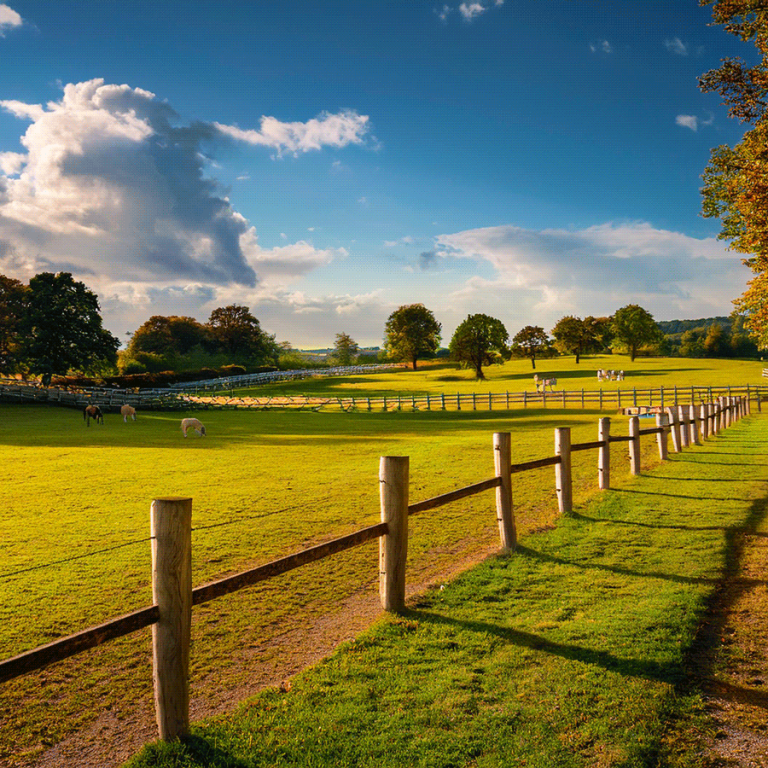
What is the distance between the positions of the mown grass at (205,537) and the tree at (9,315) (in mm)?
49719

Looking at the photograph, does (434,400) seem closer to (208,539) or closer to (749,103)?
(749,103)

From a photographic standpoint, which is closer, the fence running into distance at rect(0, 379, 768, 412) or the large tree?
the large tree

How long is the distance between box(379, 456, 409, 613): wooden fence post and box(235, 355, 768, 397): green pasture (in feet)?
164

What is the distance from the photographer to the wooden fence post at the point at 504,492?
754 cm

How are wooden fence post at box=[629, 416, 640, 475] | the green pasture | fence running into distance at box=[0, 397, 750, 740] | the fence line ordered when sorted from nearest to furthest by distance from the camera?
fence running into distance at box=[0, 397, 750, 740] < wooden fence post at box=[629, 416, 640, 475] < the fence line < the green pasture

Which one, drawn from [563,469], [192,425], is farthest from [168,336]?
[563,469]

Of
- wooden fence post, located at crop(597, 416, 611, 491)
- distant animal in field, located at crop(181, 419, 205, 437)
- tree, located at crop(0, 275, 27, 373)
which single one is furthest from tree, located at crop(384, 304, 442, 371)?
wooden fence post, located at crop(597, 416, 611, 491)

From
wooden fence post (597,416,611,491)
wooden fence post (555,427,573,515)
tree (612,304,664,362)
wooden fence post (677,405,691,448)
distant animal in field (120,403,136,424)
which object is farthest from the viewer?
tree (612,304,664,362)

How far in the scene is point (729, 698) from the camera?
13.3ft

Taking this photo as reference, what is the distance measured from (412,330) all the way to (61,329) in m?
57.0

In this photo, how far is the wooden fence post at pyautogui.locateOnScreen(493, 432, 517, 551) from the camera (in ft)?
24.7

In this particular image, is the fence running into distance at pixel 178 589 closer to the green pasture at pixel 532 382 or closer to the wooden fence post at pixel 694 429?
the wooden fence post at pixel 694 429

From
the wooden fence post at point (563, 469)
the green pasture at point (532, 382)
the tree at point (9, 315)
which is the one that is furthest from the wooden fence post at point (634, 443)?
the tree at point (9, 315)

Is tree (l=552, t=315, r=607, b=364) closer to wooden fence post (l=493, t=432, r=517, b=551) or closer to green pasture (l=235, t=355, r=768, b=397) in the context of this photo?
green pasture (l=235, t=355, r=768, b=397)
